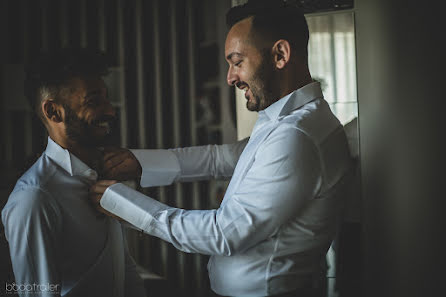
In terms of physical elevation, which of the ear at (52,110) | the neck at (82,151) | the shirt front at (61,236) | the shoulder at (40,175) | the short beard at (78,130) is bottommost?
the shirt front at (61,236)

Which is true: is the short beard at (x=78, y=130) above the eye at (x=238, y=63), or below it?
below

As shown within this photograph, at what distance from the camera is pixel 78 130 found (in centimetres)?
109

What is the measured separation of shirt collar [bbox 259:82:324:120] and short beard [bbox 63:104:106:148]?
1.62 ft

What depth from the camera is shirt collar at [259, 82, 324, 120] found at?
1.14m

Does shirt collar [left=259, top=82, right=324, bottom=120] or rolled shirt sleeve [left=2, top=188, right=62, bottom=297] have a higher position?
shirt collar [left=259, top=82, right=324, bottom=120]

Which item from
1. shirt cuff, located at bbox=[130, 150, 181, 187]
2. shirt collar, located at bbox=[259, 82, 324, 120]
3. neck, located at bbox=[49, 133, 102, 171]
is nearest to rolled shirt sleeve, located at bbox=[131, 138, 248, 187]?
shirt cuff, located at bbox=[130, 150, 181, 187]

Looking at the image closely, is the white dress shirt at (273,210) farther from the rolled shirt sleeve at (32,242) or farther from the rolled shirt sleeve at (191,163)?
the rolled shirt sleeve at (191,163)

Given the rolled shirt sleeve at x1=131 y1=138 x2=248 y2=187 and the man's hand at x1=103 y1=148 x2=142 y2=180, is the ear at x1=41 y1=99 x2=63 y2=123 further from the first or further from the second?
the rolled shirt sleeve at x1=131 y1=138 x2=248 y2=187

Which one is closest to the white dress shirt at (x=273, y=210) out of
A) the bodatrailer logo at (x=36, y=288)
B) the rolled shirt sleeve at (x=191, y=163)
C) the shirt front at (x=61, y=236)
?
the shirt front at (x=61, y=236)

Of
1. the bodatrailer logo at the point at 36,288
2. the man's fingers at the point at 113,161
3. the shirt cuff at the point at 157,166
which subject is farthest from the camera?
the shirt cuff at the point at 157,166

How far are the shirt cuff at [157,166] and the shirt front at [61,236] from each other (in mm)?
281

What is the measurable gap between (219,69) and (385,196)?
2.70ft

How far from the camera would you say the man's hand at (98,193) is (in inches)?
42.5

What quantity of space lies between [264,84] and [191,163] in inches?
19.3
